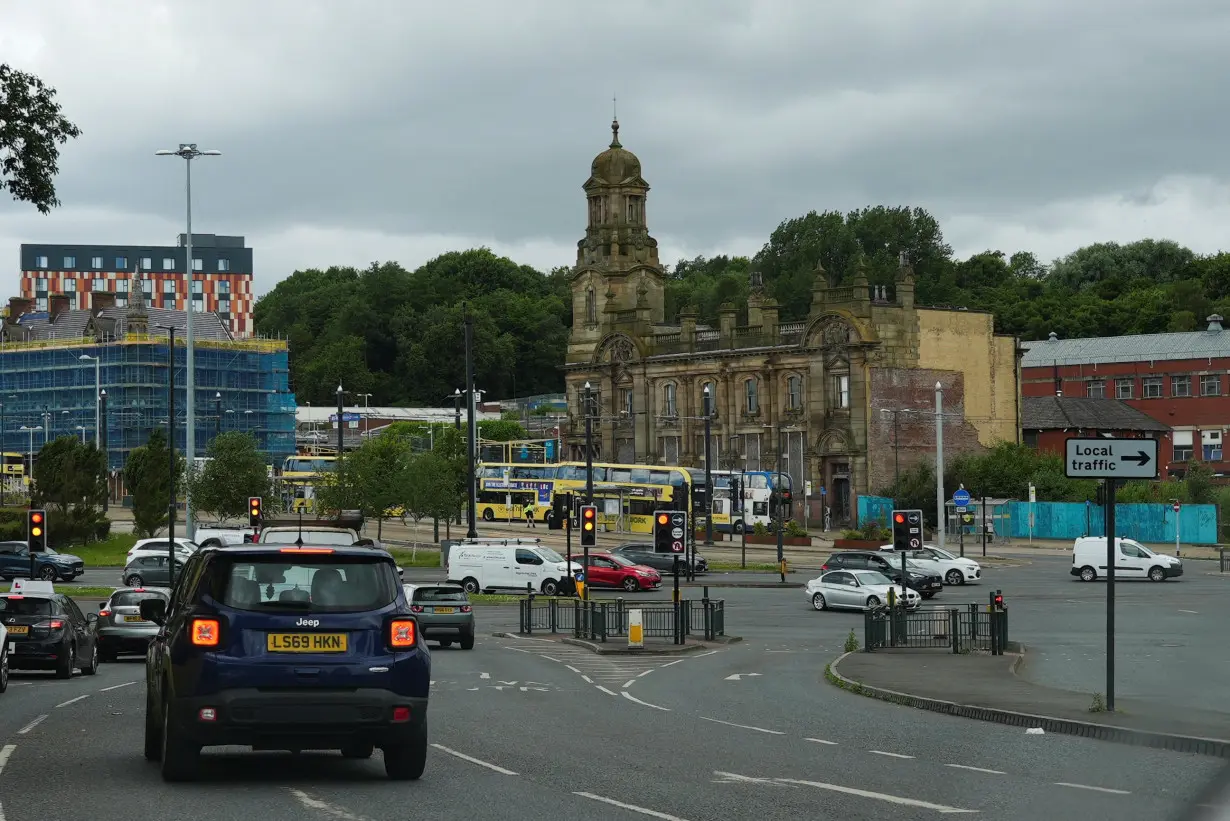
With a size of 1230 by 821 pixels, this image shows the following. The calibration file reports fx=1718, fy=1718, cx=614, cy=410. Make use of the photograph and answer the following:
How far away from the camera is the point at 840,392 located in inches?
3804

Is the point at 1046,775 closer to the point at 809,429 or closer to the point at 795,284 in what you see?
the point at 809,429

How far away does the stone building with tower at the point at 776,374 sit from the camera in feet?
312

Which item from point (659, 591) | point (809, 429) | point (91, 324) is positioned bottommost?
point (659, 591)

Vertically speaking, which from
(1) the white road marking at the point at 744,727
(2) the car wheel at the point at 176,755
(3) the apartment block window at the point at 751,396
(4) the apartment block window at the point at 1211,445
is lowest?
(1) the white road marking at the point at 744,727

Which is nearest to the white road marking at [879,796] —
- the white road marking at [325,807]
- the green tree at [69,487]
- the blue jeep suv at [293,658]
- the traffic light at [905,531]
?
the blue jeep suv at [293,658]

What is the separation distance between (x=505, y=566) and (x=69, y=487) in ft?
86.6

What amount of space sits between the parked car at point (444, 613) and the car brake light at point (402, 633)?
2282cm

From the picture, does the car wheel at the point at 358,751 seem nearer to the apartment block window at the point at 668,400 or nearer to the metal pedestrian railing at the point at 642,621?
the metal pedestrian railing at the point at 642,621

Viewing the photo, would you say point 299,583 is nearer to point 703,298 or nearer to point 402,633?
point 402,633

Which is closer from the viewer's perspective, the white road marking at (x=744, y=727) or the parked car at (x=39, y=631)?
the white road marking at (x=744, y=727)

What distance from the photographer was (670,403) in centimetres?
10712

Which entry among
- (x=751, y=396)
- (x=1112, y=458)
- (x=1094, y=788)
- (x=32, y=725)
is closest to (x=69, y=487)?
(x=751, y=396)


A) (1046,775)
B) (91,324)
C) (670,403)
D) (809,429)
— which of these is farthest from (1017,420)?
(1046,775)

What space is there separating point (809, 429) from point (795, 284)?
1936 inches
